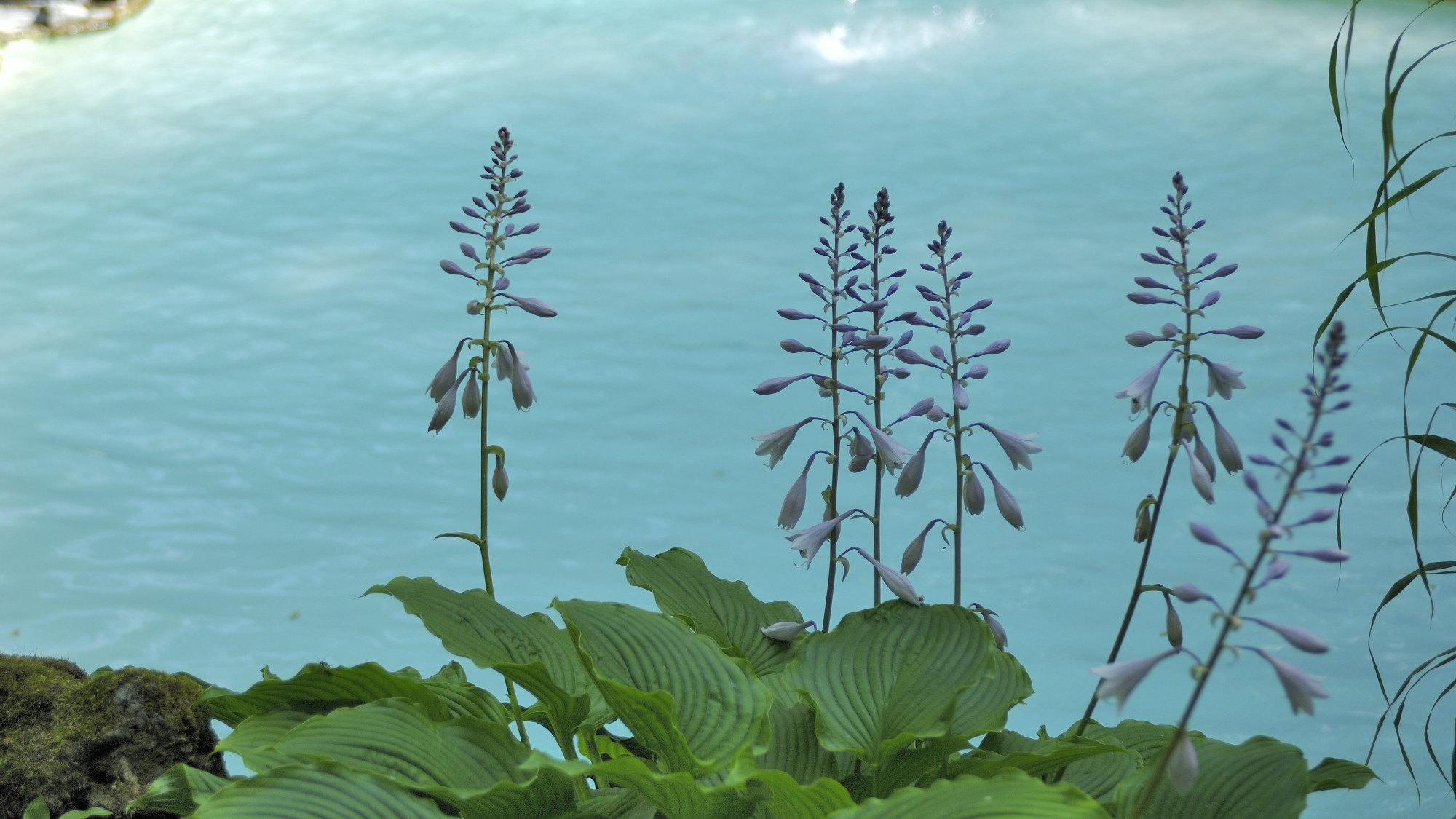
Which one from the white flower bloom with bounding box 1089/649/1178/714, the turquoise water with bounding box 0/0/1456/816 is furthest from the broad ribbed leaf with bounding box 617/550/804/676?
the turquoise water with bounding box 0/0/1456/816

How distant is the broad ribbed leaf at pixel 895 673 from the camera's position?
1364 mm

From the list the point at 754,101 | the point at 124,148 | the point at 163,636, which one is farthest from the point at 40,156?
the point at 163,636

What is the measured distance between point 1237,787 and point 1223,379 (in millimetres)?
432

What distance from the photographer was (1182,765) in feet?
3.03

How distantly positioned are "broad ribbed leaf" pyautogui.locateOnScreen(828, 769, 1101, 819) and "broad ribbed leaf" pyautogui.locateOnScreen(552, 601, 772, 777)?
18cm

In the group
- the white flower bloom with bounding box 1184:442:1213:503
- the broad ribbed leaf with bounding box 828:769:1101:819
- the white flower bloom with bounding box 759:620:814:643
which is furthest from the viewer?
the white flower bloom with bounding box 759:620:814:643

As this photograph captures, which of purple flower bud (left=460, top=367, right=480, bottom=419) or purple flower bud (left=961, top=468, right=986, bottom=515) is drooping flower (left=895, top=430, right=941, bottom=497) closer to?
purple flower bud (left=961, top=468, right=986, bottom=515)

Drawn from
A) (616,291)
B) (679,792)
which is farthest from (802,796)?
(616,291)

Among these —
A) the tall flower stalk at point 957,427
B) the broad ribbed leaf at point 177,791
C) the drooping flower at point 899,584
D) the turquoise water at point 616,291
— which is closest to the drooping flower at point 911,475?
the tall flower stalk at point 957,427

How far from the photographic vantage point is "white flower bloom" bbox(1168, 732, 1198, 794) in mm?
922

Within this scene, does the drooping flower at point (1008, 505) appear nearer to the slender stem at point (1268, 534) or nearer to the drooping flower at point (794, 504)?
the drooping flower at point (794, 504)

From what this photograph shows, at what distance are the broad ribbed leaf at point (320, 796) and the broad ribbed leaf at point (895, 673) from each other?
17.7 inches

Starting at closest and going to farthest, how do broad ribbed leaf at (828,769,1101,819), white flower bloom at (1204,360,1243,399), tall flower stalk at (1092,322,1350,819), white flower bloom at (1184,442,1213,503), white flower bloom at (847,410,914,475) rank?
1. tall flower stalk at (1092,322,1350,819)
2. broad ribbed leaf at (828,769,1101,819)
3. white flower bloom at (1184,442,1213,503)
4. white flower bloom at (1204,360,1243,399)
5. white flower bloom at (847,410,914,475)

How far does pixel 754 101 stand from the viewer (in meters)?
7.21
